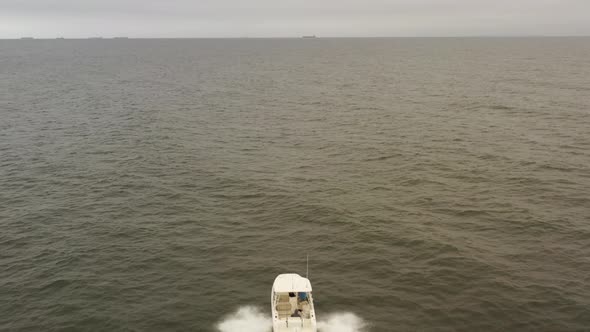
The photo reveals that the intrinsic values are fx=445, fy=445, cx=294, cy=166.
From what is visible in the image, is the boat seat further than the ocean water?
No

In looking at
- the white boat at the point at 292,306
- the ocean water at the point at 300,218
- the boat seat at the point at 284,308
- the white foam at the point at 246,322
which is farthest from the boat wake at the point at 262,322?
the white boat at the point at 292,306

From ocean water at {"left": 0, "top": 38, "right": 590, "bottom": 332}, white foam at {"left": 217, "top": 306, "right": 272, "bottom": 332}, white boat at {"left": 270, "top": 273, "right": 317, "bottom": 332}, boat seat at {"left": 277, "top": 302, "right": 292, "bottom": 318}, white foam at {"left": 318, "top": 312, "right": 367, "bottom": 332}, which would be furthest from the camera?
ocean water at {"left": 0, "top": 38, "right": 590, "bottom": 332}

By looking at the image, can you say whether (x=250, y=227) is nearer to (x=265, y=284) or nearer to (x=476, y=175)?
(x=265, y=284)

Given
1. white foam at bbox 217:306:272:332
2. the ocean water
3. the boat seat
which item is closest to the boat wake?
white foam at bbox 217:306:272:332

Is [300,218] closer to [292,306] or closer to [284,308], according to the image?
[292,306]

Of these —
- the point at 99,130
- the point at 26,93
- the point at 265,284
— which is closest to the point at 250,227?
the point at 265,284

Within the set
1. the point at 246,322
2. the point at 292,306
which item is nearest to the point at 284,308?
the point at 292,306

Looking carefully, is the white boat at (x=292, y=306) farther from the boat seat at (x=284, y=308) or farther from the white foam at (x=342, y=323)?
the white foam at (x=342, y=323)

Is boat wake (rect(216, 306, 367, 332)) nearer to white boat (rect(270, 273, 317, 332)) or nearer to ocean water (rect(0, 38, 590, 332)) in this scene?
ocean water (rect(0, 38, 590, 332))
